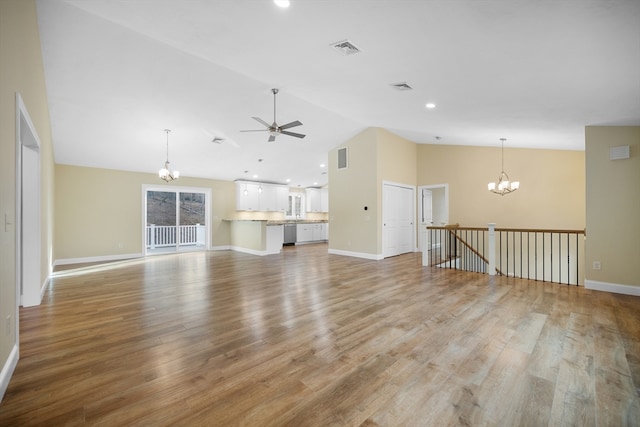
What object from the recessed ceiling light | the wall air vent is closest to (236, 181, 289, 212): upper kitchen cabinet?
the wall air vent

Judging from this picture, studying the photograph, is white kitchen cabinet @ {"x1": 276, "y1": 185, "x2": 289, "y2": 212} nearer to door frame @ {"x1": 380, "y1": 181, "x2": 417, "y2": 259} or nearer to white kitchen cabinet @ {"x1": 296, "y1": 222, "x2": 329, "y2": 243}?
white kitchen cabinet @ {"x1": 296, "y1": 222, "x2": 329, "y2": 243}

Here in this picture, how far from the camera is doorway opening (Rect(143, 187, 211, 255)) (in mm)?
8688

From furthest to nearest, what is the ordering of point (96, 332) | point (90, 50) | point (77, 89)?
1. point (77, 89)
2. point (90, 50)
3. point (96, 332)

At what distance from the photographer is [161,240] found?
898 cm

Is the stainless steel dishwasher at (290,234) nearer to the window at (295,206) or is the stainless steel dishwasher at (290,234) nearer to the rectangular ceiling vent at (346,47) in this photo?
the window at (295,206)

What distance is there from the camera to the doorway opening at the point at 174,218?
8.69 metres

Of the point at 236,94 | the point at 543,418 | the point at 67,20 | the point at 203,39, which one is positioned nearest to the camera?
the point at 543,418

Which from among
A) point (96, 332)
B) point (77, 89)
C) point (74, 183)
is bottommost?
point (96, 332)

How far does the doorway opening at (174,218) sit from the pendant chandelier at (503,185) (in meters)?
8.59

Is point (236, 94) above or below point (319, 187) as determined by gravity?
above

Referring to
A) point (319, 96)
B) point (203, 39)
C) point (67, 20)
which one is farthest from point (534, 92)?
point (67, 20)

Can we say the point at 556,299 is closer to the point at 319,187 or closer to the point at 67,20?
the point at 67,20

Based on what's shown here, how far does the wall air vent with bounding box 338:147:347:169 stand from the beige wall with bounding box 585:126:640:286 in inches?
195

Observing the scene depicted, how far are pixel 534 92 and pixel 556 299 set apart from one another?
9.04ft
